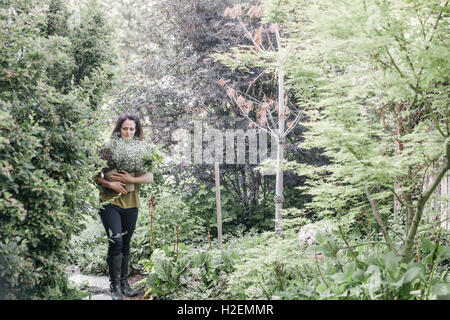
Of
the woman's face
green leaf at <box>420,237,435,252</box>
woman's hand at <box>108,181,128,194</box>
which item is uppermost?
the woman's face

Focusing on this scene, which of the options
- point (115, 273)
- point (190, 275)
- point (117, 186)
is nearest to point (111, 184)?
point (117, 186)

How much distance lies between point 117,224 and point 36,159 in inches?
45.4

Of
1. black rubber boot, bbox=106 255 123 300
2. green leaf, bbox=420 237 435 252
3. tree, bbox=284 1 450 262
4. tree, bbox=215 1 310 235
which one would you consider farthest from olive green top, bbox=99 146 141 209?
green leaf, bbox=420 237 435 252

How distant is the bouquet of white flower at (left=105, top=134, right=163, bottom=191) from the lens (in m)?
3.50

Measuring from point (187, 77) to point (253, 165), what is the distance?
1647 millimetres

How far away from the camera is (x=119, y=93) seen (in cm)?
618

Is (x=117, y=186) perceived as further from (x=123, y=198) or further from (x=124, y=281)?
(x=124, y=281)

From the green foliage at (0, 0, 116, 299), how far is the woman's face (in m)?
0.69

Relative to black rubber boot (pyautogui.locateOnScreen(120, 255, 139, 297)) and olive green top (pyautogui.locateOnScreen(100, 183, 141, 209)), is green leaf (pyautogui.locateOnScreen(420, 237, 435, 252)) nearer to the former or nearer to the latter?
olive green top (pyautogui.locateOnScreen(100, 183, 141, 209))

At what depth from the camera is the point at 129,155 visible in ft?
11.5

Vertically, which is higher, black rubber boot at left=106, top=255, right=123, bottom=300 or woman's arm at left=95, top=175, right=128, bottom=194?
woman's arm at left=95, top=175, right=128, bottom=194

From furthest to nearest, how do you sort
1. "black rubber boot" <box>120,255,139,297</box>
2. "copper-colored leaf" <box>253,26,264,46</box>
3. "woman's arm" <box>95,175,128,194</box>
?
"copper-colored leaf" <box>253,26,264,46</box>
"black rubber boot" <box>120,255,139,297</box>
"woman's arm" <box>95,175,128,194</box>
